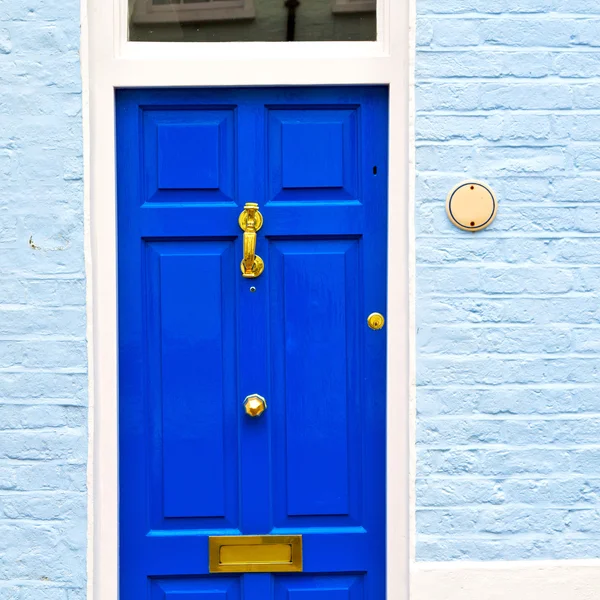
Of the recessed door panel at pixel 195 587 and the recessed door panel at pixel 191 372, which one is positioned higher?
the recessed door panel at pixel 191 372

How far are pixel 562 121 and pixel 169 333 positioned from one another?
1.53m

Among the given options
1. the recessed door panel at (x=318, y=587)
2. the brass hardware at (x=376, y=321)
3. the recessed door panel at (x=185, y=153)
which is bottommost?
the recessed door panel at (x=318, y=587)

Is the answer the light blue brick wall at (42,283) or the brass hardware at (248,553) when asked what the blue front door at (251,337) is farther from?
the light blue brick wall at (42,283)

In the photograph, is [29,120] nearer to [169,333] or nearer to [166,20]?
[166,20]

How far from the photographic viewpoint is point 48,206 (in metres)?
2.98

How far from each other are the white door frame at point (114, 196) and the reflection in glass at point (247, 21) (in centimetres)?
8

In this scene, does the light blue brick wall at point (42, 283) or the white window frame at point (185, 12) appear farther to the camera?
the white window frame at point (185, 12)

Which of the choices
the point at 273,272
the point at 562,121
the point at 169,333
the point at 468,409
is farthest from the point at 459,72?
the point at 169,333

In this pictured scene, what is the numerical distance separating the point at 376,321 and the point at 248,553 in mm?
936

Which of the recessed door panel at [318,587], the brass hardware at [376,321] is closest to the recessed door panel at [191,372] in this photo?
the recessed door panel at [318,587]

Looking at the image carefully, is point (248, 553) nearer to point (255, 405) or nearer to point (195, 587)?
point (195, 587)

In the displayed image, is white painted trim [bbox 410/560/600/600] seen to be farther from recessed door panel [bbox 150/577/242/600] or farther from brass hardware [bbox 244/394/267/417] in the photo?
brass hardware [bbox 244/394/267/417]

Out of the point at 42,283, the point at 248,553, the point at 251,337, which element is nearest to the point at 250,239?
the point at 251,337

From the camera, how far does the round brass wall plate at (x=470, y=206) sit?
2.99 meters
